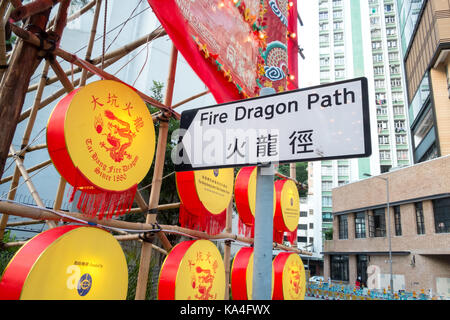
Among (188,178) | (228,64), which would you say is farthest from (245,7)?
(188,178)

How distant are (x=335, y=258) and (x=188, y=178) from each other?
1256 inches

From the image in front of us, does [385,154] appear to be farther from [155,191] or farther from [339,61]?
[155,191]

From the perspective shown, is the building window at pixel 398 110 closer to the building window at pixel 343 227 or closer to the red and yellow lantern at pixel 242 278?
the building window at pixel 343 227

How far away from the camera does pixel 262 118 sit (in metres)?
1.87

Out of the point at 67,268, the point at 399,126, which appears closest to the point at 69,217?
the point at 67,268

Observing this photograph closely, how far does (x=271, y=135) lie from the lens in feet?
5.86

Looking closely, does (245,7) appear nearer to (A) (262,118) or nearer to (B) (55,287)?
(A) (262,118)

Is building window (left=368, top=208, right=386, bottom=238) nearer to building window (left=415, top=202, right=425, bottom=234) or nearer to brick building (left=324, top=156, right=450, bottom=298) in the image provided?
brick building (left=324, top=156, right=450, bottom=298)

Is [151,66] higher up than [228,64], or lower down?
higher up

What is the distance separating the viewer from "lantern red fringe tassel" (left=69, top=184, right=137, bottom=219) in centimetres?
232

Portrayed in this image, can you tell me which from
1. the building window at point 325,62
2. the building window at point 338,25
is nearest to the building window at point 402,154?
the building window at point 325,62

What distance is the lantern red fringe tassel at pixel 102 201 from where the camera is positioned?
7.63ft

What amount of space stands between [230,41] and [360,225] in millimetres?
29271

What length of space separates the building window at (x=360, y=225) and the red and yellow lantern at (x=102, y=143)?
1146 inches
